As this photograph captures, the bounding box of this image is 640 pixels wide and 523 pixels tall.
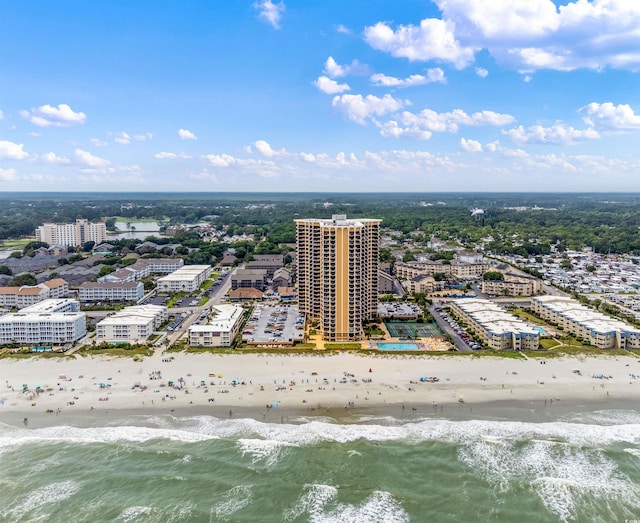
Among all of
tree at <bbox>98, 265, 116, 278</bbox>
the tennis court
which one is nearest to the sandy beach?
the tennis court

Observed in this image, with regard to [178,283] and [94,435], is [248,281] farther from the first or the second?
[94,435]

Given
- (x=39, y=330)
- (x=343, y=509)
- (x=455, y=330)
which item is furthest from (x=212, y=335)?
(x=455, y=330)

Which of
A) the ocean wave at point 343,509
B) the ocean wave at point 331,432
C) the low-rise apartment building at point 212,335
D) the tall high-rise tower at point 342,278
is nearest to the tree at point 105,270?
the low-rise apartment building at point 212,335

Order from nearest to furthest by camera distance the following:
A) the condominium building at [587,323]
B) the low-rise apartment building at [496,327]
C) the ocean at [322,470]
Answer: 1. the ocean at [322,470]
2. the low-rise apartment building at [496,327]
3. the condominium building at [587,323]

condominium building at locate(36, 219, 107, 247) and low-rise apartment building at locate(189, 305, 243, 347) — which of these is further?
condominium building at locate(36, 219, 107, 247)

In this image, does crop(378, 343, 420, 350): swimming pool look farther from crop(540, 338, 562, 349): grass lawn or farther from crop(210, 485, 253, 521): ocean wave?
crop(210, 485, 253, 521): ocean wave

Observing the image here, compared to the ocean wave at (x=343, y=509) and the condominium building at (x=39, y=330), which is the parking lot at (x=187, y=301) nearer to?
the condominium building at (x=39, y=330)

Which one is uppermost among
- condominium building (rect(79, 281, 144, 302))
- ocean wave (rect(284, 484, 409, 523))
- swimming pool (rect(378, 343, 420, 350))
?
condominium building (rect(79, 281, 144, 302))
